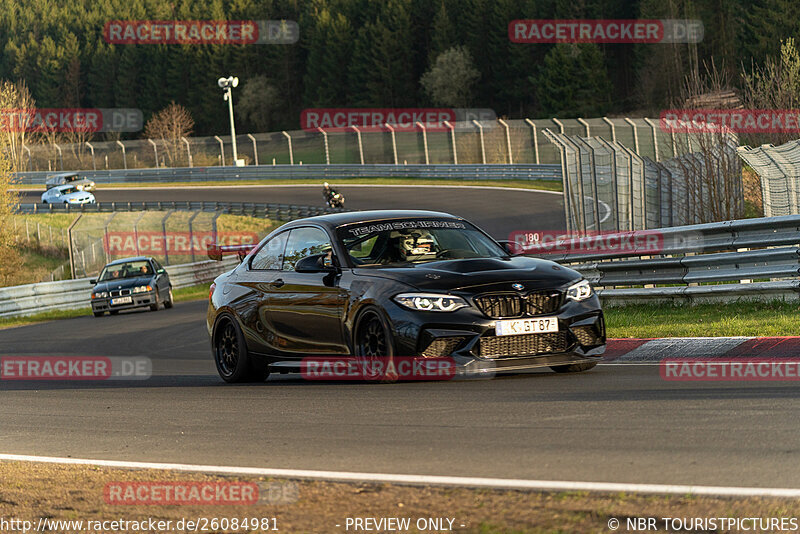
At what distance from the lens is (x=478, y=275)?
9203 mm

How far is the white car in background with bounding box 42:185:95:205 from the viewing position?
68.3 metres

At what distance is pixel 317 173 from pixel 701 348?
200ft

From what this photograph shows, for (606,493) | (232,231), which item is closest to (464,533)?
(606,493)

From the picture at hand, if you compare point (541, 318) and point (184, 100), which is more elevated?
point (184, 100)

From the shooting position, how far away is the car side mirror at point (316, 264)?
398 inches

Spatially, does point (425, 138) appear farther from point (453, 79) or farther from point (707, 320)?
point (707, 320)

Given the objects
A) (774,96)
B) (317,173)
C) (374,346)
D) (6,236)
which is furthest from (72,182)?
(374,346)

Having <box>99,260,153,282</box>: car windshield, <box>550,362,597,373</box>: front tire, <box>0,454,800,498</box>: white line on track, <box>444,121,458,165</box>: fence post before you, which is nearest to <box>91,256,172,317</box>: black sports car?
<box>99,260,153,282</box>: car windshield

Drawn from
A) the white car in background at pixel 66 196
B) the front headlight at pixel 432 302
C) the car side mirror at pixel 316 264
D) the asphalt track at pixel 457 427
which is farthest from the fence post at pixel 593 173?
the white car in background at pixel 66 196

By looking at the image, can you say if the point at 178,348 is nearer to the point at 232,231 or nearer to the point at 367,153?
the point at 232,231

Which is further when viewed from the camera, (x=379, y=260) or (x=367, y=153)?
(x=367, y=153)

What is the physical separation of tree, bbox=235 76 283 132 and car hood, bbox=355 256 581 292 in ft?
389

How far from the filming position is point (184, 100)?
136875mm

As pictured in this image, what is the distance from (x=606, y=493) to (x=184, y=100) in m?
136
